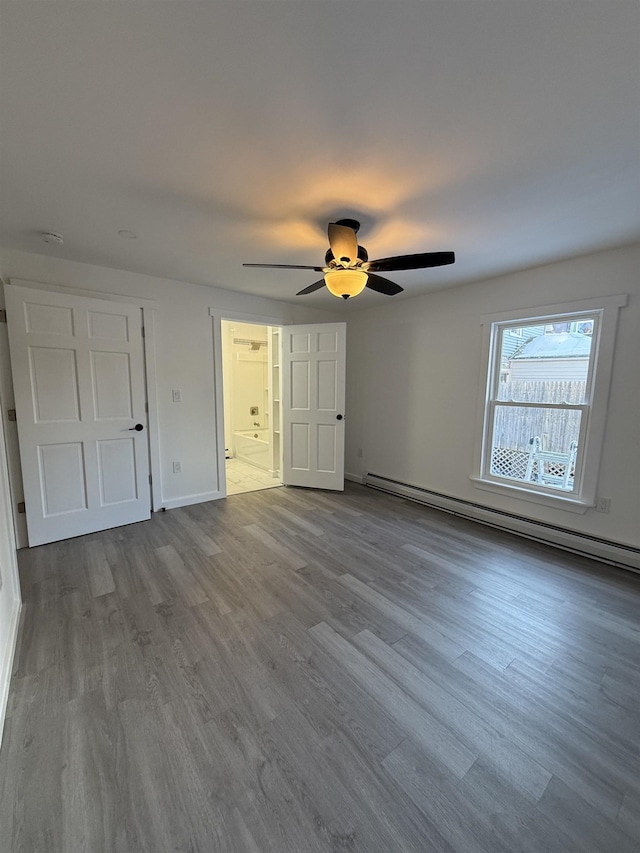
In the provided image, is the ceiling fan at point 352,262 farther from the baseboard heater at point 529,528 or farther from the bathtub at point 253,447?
the bathtub at point 253,447

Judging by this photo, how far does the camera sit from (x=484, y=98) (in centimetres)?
122

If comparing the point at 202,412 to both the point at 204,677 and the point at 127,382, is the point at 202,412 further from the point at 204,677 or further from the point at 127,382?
the point at 204,677

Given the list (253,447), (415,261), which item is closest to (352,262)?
(415,261)

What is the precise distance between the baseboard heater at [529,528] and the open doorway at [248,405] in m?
2.01

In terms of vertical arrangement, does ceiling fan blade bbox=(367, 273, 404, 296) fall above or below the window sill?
above

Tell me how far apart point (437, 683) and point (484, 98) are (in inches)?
94.6

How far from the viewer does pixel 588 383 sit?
274cm

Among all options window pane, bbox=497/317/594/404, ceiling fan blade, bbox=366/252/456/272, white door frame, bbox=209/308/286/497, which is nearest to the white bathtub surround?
white door frame, bbox=209/308/286/497

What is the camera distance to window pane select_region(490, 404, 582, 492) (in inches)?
114

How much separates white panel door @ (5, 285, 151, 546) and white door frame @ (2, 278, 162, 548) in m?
0.07

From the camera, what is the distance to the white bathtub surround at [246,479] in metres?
4.43

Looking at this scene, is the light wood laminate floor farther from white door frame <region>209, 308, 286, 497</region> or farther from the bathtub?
the bathtub

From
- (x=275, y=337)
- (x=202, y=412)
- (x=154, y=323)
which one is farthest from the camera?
(x=275, y=337)

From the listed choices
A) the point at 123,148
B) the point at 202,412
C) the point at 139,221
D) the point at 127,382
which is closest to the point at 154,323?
the point at 127,382
